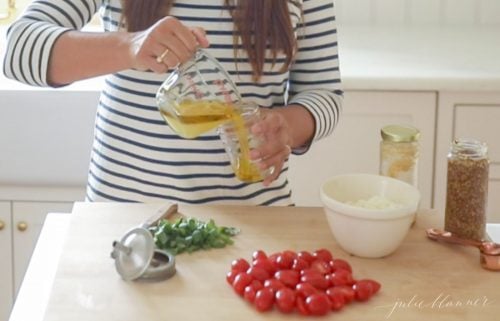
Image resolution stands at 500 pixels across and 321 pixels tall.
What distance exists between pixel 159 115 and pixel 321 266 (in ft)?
1.21

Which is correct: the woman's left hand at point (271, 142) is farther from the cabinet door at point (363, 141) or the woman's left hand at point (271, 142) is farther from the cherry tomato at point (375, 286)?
the cabinet door at point (363, 141)

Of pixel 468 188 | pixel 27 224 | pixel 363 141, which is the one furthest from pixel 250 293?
pixel 27 224

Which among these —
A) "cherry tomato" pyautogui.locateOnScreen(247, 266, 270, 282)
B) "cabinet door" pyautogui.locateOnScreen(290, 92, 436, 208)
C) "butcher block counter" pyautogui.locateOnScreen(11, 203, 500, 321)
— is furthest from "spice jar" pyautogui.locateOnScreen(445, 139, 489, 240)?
"cabinet door" pyautogui.locateOnScreen(290, 92, 436, 208)

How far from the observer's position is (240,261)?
112 centimetres

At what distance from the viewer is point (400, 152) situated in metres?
1.25

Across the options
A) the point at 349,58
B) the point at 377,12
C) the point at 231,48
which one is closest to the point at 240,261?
the point at 231,48

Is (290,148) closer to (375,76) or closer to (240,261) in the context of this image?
(240,261)

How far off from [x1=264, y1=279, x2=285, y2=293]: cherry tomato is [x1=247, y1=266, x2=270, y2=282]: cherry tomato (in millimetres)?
12

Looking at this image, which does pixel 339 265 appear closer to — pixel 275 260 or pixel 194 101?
pixel 275 260

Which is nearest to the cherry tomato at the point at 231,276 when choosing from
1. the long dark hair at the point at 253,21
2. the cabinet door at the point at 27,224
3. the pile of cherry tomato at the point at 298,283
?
the pile of cherry tomato at the point at 298,283

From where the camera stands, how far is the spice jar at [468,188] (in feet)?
3.97

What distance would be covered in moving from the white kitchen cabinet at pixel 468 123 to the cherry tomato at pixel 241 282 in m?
1.15

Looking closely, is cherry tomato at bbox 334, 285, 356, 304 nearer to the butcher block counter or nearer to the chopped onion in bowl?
the butcher block counter

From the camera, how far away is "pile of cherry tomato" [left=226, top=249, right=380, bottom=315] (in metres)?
1.04
